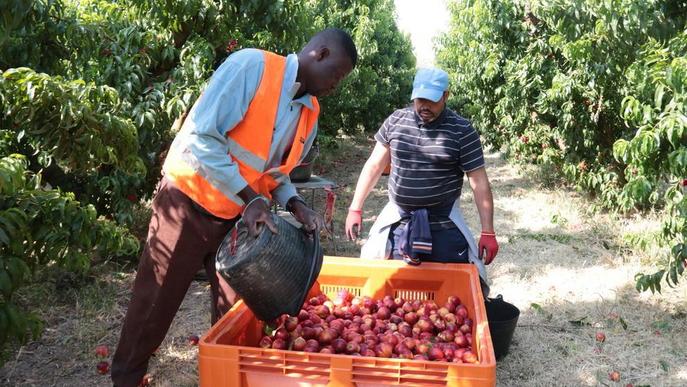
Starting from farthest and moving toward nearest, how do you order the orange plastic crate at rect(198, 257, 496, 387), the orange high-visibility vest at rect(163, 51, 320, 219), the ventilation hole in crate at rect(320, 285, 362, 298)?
the ventilation hole in crate at rect(320, 285, 362, 298) < the orange high-visibility vest at rect(163, 51, 320, 219) < the orange plastic crate at rect(198, 257, 496, 387)

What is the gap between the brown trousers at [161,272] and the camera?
92.4 inches

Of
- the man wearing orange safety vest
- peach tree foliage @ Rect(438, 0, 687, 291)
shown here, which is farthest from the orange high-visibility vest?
peach tree foliage @ Rect(438, 0, 687, 291)

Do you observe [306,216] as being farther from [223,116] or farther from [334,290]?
[334,290]

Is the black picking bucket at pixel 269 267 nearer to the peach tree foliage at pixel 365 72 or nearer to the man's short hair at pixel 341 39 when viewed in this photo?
the man's short hair at pixel 341 39

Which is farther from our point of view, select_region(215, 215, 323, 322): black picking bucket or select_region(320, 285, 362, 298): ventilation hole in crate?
select_region(320, 285, 362, 298): ventilation hole in crate

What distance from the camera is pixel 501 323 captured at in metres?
3.53

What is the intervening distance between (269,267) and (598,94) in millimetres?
6104

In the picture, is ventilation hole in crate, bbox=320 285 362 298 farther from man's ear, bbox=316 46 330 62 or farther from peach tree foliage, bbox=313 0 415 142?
peach tree foliage, bbox=313 0 415 142

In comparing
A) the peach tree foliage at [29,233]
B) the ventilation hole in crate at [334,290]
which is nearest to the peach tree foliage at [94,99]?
the peach tree foliage at [29,233]

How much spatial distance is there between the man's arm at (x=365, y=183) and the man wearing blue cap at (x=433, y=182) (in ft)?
0.36

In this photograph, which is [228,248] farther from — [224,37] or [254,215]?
[224,37]

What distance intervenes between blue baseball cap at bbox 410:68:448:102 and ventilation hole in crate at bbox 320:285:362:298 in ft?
3.24

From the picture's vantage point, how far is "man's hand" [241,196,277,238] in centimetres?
195

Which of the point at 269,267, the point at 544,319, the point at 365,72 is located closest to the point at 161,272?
the point at 269,267
